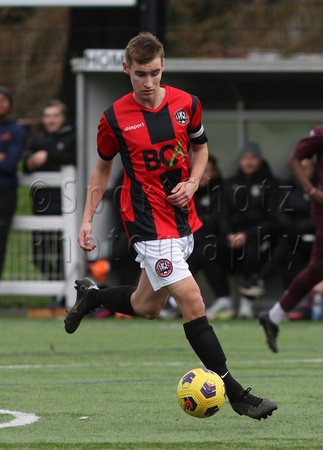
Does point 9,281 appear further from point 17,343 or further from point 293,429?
point 293,429

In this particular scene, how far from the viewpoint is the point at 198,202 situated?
10.9 metres

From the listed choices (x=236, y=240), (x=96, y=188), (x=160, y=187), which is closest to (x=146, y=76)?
(x=160, y=187)

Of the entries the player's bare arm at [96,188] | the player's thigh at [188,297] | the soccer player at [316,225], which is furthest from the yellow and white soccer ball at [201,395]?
the soccer player at [316,225]

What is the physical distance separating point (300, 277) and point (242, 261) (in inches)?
141

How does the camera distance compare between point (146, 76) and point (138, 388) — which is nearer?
point (146, 76)

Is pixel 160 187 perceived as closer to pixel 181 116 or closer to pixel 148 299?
pixel 181 116

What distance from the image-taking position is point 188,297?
4.66m

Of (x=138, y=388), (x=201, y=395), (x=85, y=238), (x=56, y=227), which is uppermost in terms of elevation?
(x=85, y=238)

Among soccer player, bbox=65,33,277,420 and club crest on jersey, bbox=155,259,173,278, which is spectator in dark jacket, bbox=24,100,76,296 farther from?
club crest on jersey, bbox=155,259,173,278

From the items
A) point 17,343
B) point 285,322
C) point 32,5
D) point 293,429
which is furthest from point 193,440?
point 32,5

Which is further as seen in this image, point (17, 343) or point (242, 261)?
point (242, 261)

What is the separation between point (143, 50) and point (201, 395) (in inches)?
69.6

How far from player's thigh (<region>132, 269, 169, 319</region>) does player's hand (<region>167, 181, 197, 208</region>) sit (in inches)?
19.5

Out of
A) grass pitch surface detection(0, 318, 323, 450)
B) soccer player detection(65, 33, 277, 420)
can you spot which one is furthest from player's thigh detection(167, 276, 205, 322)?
grass pitch surface detection(0, 318, 323, 450)
